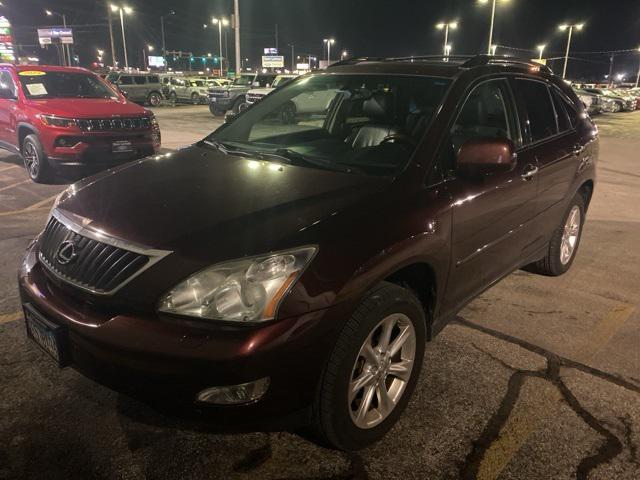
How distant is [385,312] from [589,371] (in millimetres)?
1606

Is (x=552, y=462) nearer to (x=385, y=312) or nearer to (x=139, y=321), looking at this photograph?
(x=385, y=312)

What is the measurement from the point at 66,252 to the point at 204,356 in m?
0.94

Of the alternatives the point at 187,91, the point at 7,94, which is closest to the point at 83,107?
the point at 7,94

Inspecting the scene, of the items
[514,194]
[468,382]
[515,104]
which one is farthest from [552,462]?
[515,104]

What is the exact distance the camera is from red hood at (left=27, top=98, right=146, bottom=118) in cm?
738

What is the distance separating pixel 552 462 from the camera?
7.57 feet

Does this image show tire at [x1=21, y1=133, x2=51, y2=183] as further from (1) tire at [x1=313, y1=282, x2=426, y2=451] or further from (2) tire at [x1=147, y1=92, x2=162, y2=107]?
(2) tire at [x1=147, y1=92, x2=162, y2=107]

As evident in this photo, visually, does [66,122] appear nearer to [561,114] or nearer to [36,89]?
[36,89]

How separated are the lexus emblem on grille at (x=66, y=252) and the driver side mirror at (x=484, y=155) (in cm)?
189

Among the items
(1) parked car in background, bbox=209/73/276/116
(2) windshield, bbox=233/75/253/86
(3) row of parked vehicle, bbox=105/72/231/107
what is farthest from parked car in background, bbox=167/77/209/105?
(1) parked car in background, bbox=209/73/276/116

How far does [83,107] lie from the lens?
24.8 ft

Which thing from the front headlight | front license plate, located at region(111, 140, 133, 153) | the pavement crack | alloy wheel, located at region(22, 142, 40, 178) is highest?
the front headlight

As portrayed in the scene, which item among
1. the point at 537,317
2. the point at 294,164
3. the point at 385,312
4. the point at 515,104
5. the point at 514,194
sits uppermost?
the point at 515,104

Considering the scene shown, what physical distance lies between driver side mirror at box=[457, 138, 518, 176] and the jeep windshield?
0.26 m
